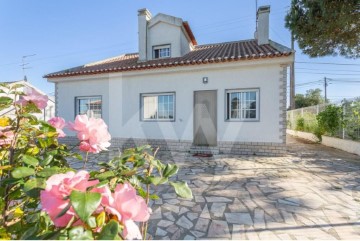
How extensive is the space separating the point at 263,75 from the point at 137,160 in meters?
7.95

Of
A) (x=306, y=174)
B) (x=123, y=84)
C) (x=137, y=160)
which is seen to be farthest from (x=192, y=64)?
(x=137, y=160)

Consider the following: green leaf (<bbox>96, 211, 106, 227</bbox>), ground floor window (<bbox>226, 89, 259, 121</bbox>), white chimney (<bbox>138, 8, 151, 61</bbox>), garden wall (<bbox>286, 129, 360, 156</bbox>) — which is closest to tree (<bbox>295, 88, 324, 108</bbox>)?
garden wall (<bbox>286, 129, 360, 156</bbox>)

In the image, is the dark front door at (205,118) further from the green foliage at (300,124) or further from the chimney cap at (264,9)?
the green foliage at (300,124)

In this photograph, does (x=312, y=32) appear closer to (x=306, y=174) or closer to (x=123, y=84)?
(x=306, y=174)

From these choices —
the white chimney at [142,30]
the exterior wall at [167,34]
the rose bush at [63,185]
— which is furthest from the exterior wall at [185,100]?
the rose bush at [63,185]

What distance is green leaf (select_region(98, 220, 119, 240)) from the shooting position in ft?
1.84

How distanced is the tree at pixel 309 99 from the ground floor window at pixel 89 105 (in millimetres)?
40016

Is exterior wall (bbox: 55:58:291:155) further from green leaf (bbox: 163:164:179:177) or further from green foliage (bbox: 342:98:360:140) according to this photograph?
green leaf (bbox: 163:164:179:177)

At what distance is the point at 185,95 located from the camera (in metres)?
9.00

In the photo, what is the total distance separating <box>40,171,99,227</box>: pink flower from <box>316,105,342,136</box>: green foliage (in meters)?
11.7

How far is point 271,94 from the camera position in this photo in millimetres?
7875

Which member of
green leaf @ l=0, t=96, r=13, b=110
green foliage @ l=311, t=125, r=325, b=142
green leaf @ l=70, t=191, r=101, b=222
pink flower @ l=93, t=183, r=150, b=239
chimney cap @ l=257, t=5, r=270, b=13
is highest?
chimney cap @ l=257, t=5, r=270, b=13

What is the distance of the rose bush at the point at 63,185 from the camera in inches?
23.3

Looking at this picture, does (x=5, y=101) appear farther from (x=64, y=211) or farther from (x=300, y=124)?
(x=300, y=124)
